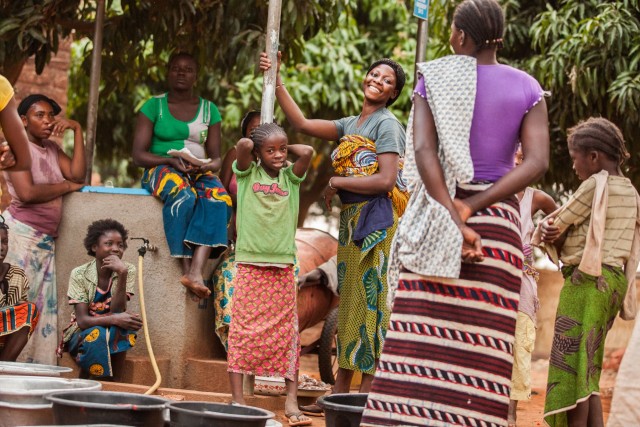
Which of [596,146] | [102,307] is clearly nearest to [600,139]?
[596,146]

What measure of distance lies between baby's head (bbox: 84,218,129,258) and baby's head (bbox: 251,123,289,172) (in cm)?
125

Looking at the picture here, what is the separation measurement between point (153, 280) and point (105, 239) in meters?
0.49

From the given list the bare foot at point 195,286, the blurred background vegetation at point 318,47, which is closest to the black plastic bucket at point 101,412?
the bare foot at point 195,286

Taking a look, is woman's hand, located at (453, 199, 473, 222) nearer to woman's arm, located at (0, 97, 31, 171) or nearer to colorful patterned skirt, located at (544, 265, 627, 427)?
colorful patterned skirt, located at (544, 265, 627, 427)

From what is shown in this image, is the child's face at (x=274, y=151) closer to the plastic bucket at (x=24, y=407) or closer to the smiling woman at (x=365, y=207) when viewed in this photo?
the smiling woman at (x=365, y=207)

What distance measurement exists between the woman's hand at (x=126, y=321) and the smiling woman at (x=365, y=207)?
129 cm

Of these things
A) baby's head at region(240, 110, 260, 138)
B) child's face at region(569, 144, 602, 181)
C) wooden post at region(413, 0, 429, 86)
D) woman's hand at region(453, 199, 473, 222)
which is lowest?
woman's hand at region(453, 199, 473, 222)

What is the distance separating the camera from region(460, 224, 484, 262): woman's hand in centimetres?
398

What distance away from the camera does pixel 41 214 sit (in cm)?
690

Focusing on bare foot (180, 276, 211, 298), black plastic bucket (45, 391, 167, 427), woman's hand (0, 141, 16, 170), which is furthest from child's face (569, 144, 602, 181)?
woman's hand (0, 141, 16, 170)

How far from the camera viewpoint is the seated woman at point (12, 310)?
6387mm

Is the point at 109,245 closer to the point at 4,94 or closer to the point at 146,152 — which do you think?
the point at 146,152

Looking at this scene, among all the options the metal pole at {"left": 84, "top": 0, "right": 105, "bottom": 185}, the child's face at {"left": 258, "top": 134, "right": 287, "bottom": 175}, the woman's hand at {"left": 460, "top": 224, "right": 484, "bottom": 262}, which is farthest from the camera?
the metal pole at {"left": 84, "top": 0, "right": 105, "bottom": 185}

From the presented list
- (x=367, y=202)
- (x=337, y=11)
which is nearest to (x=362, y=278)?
(x=367, y=202)
